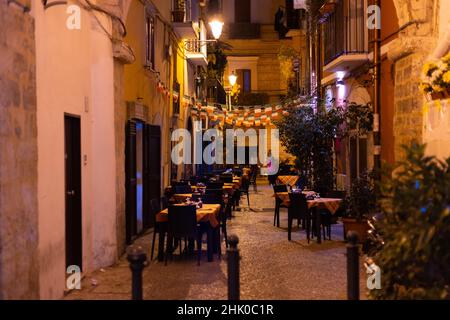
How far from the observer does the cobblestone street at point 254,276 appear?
816 cm

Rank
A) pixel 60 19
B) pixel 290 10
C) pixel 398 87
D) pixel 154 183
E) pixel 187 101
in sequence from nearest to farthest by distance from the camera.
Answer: pixel 60 19 < pixel 398 87 < pixel 154 183 < pixel 187 101 < pixel 290 10

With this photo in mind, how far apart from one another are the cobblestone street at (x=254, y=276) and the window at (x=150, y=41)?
4.39m

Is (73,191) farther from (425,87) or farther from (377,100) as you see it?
(377,100)

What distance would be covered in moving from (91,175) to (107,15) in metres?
2.48

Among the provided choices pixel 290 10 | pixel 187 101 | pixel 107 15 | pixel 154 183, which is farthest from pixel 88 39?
pixel 290 10

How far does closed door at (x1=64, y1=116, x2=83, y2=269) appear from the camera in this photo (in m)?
8.88

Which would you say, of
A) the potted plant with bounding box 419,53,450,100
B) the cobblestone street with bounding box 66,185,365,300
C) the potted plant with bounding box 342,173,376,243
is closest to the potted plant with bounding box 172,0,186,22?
the cobblestone street with bounding box 66,185,365,300

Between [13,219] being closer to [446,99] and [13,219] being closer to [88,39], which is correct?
[88,39]

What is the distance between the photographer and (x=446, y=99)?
29.3 ft

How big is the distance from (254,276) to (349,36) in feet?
27.2

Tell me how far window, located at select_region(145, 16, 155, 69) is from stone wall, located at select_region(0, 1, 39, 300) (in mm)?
8054

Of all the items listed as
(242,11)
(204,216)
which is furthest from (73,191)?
(242,11)

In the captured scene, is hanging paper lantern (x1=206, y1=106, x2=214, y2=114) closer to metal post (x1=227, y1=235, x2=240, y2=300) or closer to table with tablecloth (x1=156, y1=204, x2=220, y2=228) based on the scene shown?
table with tablecloth (x1=156, y1=204, x2=220, y2=228)

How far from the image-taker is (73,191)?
9031 mm
